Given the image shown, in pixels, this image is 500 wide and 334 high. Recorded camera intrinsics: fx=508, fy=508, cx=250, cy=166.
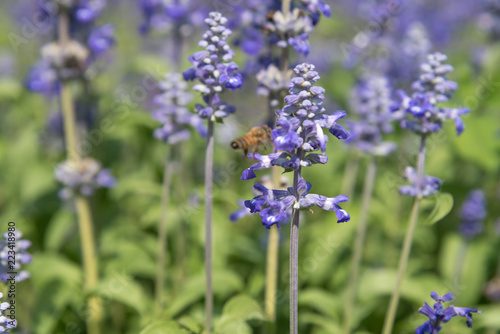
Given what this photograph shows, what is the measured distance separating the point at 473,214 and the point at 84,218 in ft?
16.8

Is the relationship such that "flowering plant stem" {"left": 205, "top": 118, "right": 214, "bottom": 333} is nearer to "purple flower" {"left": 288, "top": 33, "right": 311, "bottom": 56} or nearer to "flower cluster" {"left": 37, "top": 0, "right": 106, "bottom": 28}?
"purple flower" {"left": 288, "top": 33, "right": 311, "bottom": 56}

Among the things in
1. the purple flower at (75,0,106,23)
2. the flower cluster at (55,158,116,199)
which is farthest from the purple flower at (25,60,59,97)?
the flower cluster at (55,158,116,199)

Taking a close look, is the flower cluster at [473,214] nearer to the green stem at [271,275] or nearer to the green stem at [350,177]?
the green stem at [350,177]

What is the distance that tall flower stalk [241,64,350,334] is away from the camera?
3.34 meters

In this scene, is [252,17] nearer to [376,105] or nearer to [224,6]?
[376,105]

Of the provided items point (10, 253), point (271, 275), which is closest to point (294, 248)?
point (271, 275)

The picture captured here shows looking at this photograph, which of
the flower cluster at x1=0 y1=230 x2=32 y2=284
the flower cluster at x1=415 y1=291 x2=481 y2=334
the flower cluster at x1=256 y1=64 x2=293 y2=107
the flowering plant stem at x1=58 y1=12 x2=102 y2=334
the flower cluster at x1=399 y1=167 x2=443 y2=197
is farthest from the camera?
the flowering plant stem at x1=58 y1=12 x2=102 y2=334

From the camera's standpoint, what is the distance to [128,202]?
8453mm

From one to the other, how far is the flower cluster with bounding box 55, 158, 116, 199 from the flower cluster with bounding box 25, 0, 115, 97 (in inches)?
44.7

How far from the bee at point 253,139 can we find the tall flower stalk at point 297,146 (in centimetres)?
91

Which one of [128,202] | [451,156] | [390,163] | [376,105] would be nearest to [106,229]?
[128,202]

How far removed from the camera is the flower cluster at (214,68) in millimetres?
4121

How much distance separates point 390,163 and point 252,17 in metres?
4.10

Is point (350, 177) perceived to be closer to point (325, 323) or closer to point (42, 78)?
point (325, 323)
